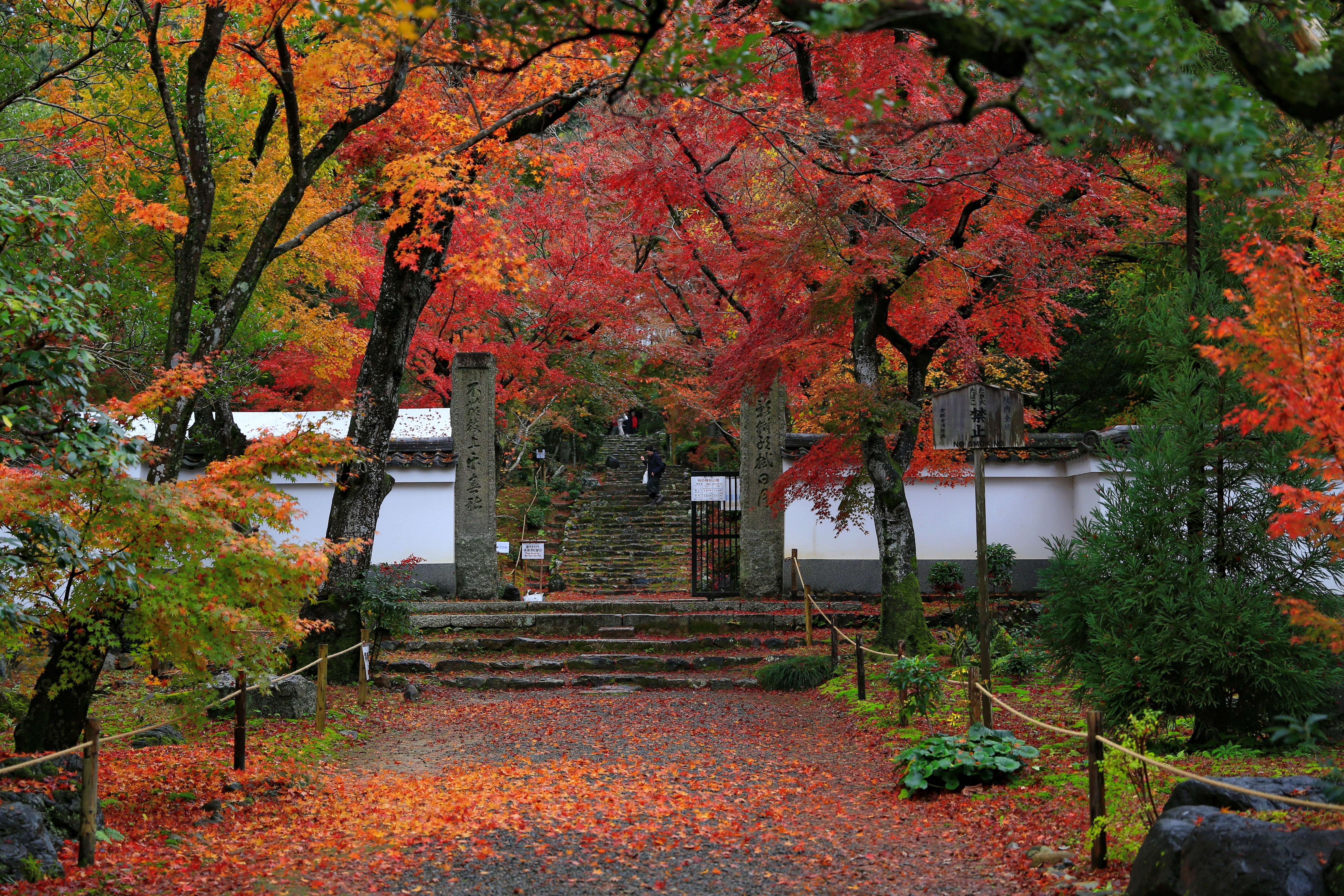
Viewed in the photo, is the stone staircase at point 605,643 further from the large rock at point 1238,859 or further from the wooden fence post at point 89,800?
the large rock at point 1238,859

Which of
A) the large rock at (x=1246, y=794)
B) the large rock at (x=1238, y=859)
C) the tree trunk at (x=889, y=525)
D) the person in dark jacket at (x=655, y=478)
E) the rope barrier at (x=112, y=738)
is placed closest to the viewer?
the large rock at (x=1238, y=859)

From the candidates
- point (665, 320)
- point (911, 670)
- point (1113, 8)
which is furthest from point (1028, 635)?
point (1113, 8)

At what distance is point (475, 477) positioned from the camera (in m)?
15.3

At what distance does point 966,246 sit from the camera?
10.4 m

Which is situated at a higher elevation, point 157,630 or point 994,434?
point 994,434

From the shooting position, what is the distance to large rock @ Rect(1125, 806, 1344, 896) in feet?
11.8

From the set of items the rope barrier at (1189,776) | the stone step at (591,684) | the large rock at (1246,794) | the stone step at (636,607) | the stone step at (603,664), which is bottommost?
the stone step at (591,684)

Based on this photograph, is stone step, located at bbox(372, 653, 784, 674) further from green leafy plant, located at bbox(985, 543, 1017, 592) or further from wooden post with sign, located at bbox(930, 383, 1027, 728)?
green leafy plant, located at bbox(985, 543, 1017, 592)

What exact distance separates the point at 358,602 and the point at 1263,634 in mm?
8285

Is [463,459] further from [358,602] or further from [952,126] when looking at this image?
[952,126]

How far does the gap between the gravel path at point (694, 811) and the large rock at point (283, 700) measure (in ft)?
2.53

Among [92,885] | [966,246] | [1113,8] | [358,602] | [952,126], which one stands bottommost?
[92,885]

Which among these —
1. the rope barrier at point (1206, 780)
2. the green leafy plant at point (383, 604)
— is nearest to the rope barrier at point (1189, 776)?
the rope barrier at point (1206, 780)

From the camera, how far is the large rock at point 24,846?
438 centimetres
